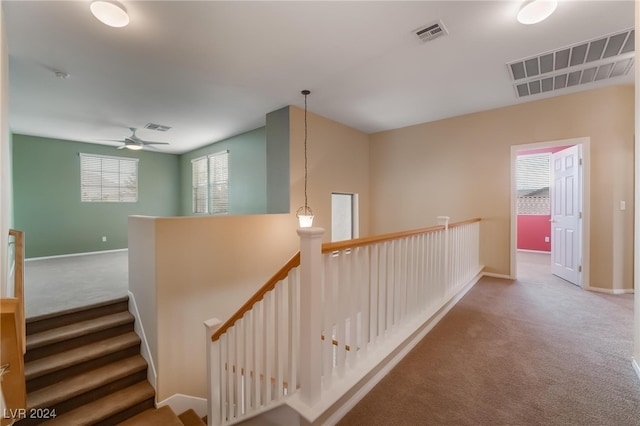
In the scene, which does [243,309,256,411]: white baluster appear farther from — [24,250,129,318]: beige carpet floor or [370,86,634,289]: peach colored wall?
[370,86,634,289]: peach colored wall

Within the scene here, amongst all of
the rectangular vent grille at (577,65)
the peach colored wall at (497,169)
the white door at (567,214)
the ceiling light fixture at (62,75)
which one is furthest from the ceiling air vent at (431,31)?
the ceiling light fixture at (62,75)

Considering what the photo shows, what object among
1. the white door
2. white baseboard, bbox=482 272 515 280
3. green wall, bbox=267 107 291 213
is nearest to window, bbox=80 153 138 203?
green wall, bbox=267 107 291 213

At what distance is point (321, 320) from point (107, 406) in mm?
2708

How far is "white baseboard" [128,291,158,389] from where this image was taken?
2.84 m

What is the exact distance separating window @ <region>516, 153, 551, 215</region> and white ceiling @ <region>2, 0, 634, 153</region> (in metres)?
3.60

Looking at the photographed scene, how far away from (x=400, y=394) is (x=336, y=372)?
471 mm

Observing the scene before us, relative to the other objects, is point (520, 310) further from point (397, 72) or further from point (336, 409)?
point (397, 72)

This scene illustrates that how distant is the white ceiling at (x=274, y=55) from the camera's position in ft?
7.11

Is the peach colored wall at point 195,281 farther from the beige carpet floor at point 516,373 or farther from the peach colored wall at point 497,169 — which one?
the peach colored wall at point 497,169

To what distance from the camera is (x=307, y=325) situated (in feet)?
4.80

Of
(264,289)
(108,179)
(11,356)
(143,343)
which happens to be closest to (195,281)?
(143,343)

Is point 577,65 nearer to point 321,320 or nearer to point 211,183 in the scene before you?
point 321,320

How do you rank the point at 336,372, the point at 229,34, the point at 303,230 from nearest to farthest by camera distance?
the point at 303,230 → the point at 336,372 → the point at 229,34

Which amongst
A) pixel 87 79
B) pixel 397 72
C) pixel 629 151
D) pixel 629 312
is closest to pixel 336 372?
pixel 397 72
